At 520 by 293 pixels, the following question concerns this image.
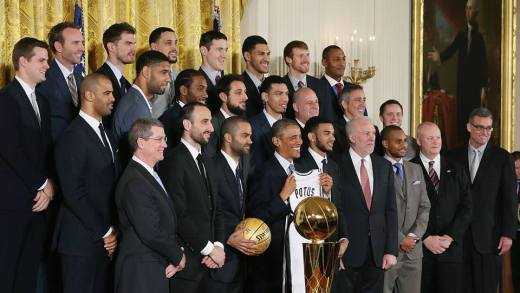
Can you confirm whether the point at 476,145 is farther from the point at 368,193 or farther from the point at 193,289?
the point at 193,289

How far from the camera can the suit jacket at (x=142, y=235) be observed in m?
5.50

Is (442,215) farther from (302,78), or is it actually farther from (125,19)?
(125,19)

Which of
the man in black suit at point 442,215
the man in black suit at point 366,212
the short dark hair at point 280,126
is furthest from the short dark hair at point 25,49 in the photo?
the man in black suit at point 442,215

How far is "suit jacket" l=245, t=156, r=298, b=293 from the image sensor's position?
6.63m

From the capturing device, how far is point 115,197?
562 cm

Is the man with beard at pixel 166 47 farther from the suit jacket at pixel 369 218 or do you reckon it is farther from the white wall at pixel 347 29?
the white wall at pixel 347 29

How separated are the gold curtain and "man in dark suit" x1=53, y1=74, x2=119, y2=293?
150 centimetres

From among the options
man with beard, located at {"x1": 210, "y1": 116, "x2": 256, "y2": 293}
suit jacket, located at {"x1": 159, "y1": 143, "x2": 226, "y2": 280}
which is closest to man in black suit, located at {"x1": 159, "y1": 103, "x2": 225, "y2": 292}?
suit jacket, located at {"x1": 159, "y1": 143, "x2": 226, "y2": 280}

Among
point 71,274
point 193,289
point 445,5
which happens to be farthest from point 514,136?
point 71,274

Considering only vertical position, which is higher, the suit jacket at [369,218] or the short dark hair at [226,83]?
the short dark hair at [226,83]

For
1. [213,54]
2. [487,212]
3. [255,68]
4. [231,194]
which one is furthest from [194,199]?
[487,212]

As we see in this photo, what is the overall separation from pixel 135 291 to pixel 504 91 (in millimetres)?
7936

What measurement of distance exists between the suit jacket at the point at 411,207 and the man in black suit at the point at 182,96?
6.10 ft

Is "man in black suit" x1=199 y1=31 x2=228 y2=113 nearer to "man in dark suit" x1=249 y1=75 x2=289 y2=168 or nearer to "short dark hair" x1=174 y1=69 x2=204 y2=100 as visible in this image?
"man in dark suit" x1=249 y1=75 x2=289 y2=168
